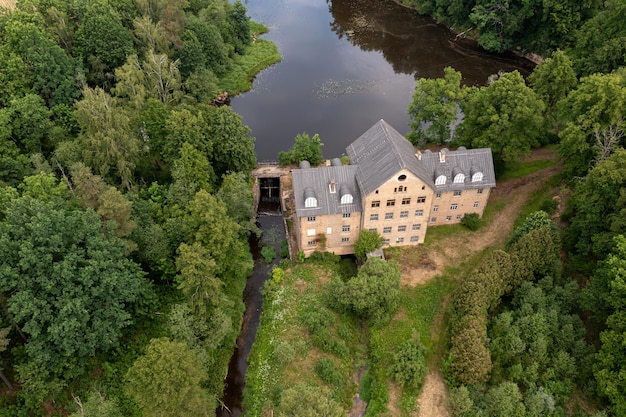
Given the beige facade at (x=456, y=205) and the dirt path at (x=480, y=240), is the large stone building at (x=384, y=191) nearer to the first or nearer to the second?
the beige facade at (x=456, y=205)

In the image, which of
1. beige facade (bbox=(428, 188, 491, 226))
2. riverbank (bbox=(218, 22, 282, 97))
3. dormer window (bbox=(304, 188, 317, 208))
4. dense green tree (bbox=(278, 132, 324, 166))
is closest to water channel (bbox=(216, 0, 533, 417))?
riverbank (bbox=(218, 22, 282, 97))

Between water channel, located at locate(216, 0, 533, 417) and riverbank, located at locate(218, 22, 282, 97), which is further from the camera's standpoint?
riverbank, located at locate(218, 22, 282, 97)

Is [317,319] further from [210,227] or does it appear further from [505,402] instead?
[505,402]

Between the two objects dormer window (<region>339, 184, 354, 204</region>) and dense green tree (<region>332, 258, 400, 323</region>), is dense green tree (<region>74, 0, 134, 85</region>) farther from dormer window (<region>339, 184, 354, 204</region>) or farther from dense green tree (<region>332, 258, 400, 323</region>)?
dense green tree (<region>332, 258, 400, 323</region>)

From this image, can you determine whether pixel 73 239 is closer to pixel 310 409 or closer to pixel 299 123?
pixel 310 409

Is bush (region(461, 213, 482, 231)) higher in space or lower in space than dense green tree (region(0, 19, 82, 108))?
lower

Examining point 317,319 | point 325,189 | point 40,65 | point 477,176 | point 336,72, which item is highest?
point 336,72

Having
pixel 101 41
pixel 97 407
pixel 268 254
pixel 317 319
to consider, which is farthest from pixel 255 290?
pixel 101 41
